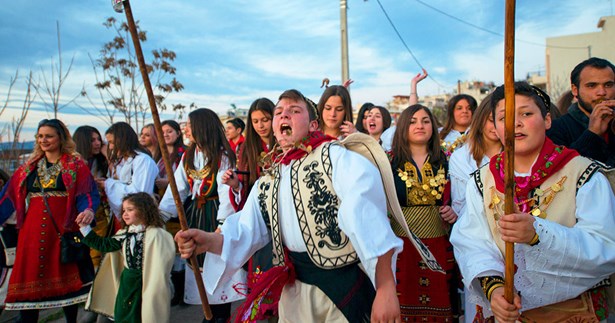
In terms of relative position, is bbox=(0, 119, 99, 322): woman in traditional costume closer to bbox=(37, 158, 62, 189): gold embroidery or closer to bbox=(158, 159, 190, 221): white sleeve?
bbox=(37, 158, 62, 189): gold embroidery

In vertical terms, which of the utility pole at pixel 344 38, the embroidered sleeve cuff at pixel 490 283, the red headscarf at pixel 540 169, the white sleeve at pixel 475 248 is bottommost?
the embroidered sleeve cuff at pixel 490 283

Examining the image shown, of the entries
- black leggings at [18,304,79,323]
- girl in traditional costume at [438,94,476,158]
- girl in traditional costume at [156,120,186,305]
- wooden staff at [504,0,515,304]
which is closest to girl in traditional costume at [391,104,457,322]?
A: girl in traditional costume at [438,94,476,158]

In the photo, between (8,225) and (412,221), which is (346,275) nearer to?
(412,221)

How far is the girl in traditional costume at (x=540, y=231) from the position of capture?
1696mm

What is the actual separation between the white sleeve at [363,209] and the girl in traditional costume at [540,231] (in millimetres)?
460

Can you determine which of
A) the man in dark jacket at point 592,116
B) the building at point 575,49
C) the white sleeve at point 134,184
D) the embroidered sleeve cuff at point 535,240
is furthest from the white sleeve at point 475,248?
the building at point 575,49

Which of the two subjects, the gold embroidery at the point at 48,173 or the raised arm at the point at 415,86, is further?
the raised arm at the point at 415,86

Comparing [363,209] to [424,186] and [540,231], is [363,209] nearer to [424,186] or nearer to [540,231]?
[540,231]

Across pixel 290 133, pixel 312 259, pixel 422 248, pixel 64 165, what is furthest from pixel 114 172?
pixel 422 248

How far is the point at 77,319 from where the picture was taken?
4605 millimetres

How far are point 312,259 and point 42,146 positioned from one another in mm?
3547

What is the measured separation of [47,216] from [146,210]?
3.68ft

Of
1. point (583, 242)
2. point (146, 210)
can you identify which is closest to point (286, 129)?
point (583, 242)

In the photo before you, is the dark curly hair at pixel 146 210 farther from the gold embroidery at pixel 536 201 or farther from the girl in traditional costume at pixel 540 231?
the gold embroidery at pixel 536 201
